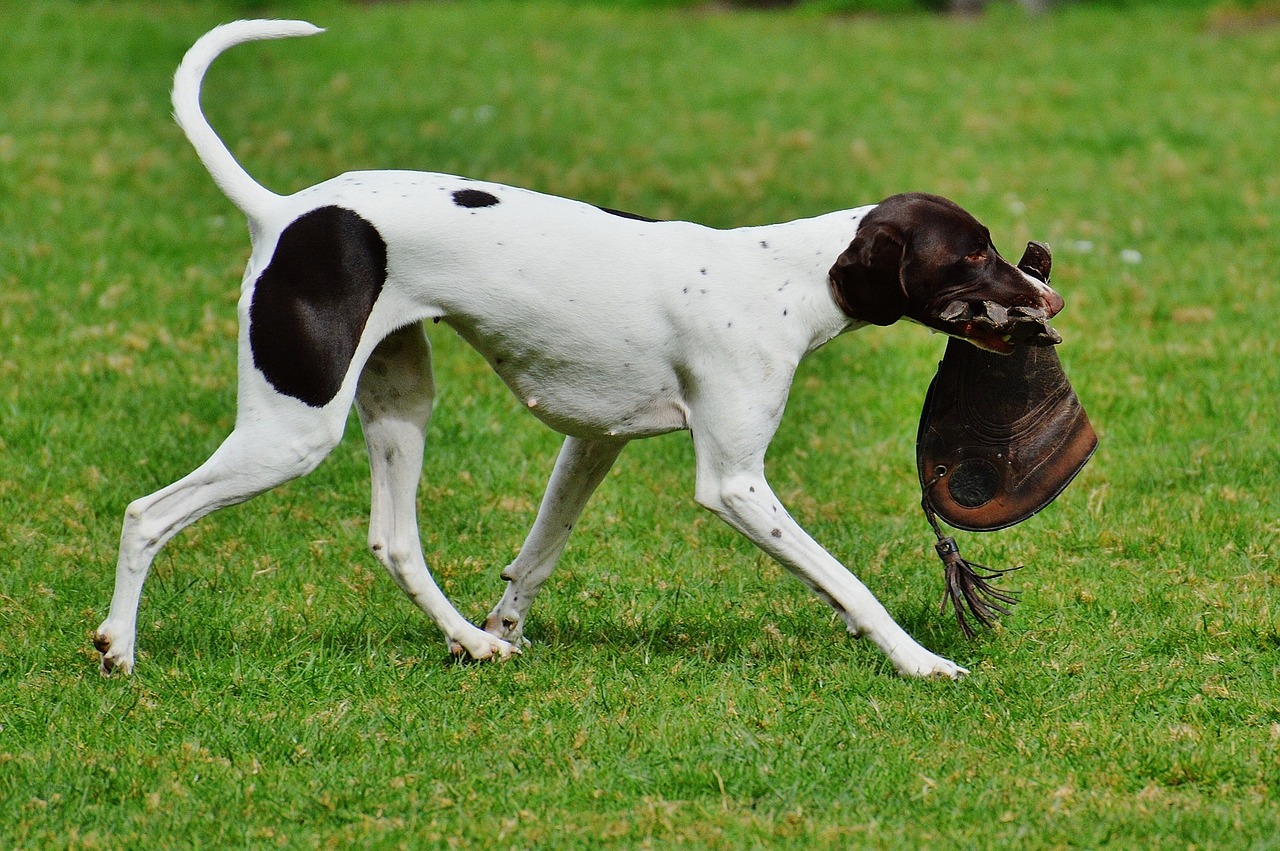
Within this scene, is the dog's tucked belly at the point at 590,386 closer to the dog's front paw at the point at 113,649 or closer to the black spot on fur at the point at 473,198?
the black spot on fur at the point at 473,198

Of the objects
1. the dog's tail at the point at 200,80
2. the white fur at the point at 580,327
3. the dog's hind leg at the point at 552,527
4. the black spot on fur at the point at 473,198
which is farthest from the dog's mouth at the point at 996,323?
the dog's tail at the point at 200,80

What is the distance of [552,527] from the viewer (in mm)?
4973

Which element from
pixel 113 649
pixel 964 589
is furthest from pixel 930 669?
pixel 113 649

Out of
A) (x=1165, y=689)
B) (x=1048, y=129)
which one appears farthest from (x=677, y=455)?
(x=1048, y=129)

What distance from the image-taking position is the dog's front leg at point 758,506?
4461mm

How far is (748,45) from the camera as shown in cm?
1502

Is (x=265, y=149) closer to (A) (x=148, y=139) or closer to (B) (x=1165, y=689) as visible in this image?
(A) (x=148, y=139)

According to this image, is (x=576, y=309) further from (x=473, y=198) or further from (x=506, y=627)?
(x=506, y=627)

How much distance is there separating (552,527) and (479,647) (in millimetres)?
428

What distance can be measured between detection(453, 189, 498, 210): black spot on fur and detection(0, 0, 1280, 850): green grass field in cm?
132

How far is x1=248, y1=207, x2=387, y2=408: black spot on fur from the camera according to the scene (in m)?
4.29

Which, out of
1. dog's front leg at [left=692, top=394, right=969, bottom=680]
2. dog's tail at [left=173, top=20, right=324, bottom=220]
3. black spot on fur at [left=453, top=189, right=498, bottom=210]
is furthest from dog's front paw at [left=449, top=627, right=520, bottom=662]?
dog's tail at [left=173, top=20, right=324, bottom=220]

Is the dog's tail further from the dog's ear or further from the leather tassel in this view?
the leather tassel

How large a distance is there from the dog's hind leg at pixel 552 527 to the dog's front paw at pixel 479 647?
6.9 inches
